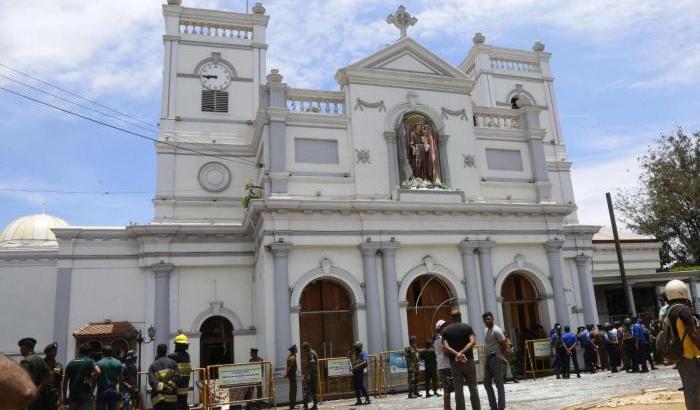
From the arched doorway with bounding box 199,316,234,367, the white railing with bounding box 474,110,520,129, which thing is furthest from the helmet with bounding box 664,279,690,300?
the arched doorway with bounding box 199,316,234,367

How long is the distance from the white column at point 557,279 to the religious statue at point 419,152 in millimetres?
5367

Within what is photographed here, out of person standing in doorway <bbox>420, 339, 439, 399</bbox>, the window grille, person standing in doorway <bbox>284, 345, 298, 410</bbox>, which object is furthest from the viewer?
the window grille

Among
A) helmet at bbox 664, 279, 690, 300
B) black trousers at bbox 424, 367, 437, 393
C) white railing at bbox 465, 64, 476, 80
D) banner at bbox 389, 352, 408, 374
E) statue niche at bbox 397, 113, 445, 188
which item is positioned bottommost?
black trousers at bbox 424, 367, 437, 393

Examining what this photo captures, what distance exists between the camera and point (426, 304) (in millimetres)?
21438

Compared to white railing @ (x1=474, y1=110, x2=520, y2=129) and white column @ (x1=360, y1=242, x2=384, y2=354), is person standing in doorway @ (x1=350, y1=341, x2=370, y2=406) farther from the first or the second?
white railing @ (x1=474, y1=110, x2=520, y2=129)

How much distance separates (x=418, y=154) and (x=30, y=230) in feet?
73.5

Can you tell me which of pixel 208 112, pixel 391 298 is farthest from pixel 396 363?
pixel 208 112

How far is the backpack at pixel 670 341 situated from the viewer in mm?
6558

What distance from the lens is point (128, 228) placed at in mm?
23078

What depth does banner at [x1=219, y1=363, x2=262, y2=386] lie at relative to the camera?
51.0 ft

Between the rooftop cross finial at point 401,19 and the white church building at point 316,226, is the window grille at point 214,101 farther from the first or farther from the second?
the rooftop cross finial at point 401,19

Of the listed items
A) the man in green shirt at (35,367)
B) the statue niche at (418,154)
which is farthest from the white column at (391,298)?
the man in green shirt at (35,367)

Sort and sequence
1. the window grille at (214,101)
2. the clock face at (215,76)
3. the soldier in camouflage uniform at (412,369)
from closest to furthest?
the soldier in camouflage uniform at (412,369) → the window grille at (214,101) → the clock face at (215,76)

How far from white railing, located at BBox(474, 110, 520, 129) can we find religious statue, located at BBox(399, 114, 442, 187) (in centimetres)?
292
